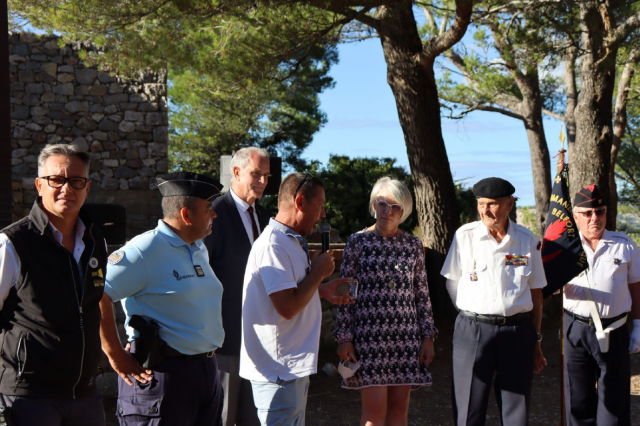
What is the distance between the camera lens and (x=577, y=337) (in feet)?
14.0

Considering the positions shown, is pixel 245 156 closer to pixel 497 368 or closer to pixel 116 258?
pixel 116 258

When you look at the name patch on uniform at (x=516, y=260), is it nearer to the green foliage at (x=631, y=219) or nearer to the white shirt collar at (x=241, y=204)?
the white shirt collar at (x=241, y=204)

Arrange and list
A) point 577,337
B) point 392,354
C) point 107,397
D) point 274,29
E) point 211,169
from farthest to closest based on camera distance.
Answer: point 211,169
point 274,29
point 107,397
point 577,337
point 392,354

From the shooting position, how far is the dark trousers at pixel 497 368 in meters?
3.66

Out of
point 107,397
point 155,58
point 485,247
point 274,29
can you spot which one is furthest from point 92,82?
point 485,247

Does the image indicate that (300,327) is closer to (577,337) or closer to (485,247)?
(485,247)

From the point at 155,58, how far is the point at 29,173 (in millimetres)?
5750

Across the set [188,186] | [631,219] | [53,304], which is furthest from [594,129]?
[631,219]

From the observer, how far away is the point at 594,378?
4.32 m

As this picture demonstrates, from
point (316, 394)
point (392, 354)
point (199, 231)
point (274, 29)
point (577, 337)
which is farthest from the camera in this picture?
point (274, 29)

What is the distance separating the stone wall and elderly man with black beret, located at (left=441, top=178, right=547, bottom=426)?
9.90 metres

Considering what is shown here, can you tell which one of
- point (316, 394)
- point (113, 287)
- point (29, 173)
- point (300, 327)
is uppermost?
point (29, 173)

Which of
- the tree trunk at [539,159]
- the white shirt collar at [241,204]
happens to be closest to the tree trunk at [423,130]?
the white shirt collar at [241,204]

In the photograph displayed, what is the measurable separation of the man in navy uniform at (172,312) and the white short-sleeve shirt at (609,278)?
2707mm
